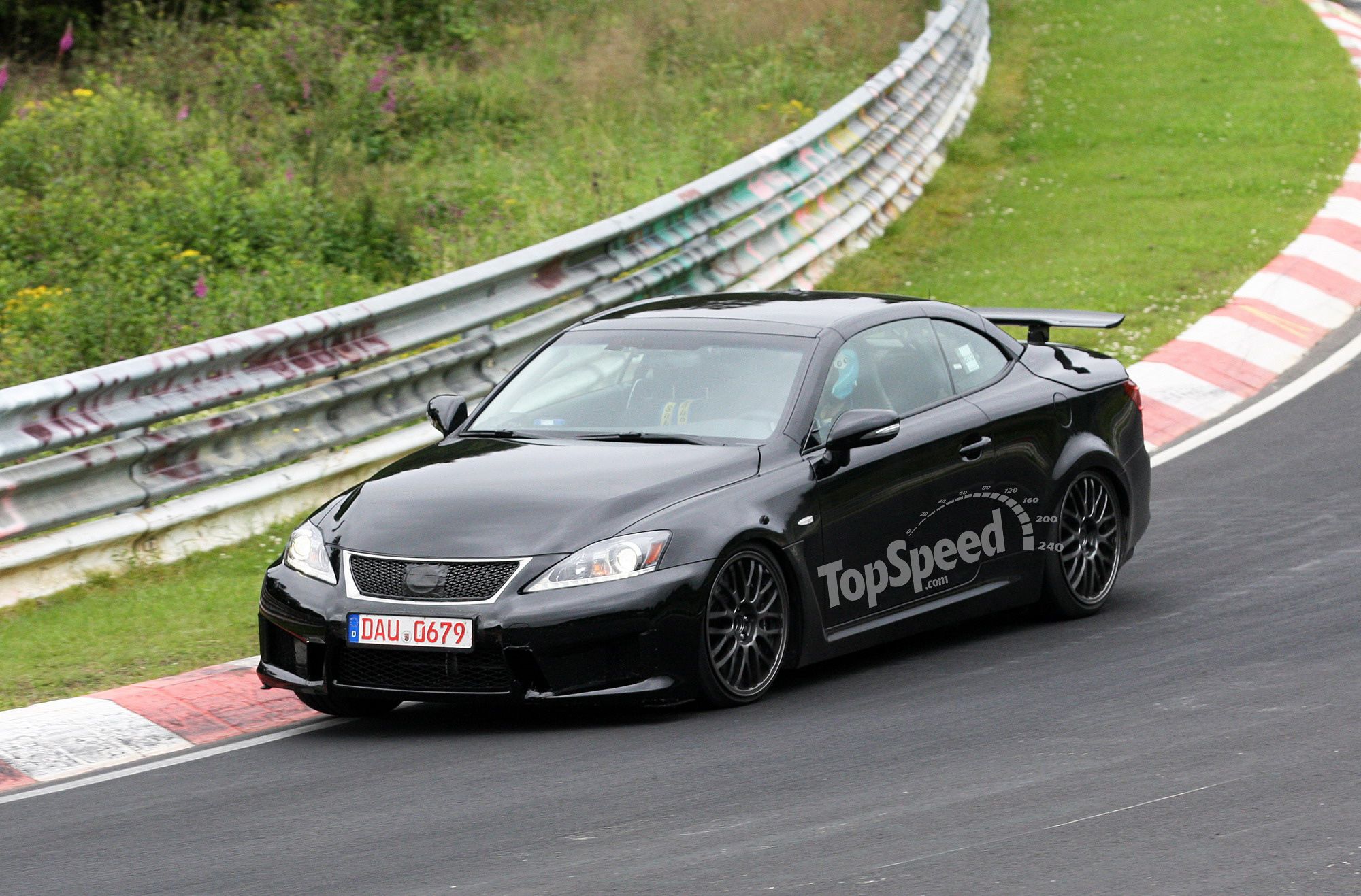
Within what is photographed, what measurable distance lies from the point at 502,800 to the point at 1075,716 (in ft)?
6.81

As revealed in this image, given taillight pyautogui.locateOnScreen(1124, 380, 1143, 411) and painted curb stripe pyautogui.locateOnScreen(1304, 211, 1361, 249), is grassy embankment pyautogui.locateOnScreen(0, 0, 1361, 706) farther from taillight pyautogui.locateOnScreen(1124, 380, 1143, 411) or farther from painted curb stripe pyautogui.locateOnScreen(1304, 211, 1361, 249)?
taillight pyautogui.locateOnScreen(1124, 380, 1143, 411)

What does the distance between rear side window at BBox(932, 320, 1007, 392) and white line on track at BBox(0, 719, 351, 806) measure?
301cm

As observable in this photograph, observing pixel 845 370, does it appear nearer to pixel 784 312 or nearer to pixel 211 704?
pixel 784 312

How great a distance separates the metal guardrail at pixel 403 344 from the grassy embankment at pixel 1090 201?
46 cm

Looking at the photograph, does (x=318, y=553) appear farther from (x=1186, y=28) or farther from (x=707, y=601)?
(x=1186, y=28)

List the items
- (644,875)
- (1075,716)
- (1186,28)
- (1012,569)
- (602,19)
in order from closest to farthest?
(644,875)
(1075,716)
(1012,569)
(602,19)
(1186,28)

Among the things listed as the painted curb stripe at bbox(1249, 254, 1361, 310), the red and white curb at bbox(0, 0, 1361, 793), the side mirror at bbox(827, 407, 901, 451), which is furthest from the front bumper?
the painted curb stripe at bbox(1249, 254, 1361, 310)

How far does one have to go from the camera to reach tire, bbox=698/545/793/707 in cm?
692

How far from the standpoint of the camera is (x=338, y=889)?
17.1 ft

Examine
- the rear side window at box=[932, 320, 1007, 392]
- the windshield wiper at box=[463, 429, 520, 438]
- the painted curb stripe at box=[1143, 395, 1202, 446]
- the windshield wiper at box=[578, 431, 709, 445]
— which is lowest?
the painted curb stripe at box=[1143, 395, 1202, 446]

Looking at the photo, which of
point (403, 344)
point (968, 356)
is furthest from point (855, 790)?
point (403, 344)

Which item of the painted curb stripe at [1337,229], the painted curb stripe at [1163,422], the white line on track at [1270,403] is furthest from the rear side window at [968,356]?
the painted curb stripe at [1337,229]

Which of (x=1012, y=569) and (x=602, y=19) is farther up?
(x=602, y=19)

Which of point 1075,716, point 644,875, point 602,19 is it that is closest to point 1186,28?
point 602,19
